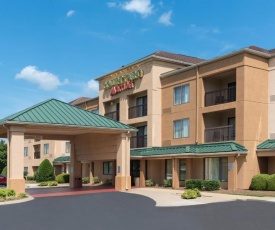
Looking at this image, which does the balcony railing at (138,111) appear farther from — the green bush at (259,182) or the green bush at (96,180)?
the green bush at (259,182)

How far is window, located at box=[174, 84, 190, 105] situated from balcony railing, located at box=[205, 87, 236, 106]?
6.17 ft

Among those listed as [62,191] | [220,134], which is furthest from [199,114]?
[62,191]

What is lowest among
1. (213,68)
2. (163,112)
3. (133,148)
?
(133,148)

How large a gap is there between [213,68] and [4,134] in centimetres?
1627

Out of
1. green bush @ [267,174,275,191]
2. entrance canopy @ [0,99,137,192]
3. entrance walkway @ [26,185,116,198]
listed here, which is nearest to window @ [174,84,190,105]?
entrance canopy @ [0,99,137,192]

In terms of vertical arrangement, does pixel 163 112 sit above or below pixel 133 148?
above

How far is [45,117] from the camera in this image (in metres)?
24.9

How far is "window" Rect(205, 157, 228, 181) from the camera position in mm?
29047

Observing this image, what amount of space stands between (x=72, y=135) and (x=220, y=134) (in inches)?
493

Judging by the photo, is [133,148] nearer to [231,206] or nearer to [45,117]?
[45,117]

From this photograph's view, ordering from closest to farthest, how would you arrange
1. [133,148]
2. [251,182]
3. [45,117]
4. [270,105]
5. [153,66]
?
1. [45,117]
2. [251,182]
3. [270,105]
4. [153,66]
5. [133,148]

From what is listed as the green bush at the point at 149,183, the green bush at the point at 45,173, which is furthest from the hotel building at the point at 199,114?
the green bush at the point at 45,173

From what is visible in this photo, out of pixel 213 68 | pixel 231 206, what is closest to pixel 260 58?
pixel 213 68

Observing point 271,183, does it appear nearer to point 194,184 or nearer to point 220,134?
point 194,184
